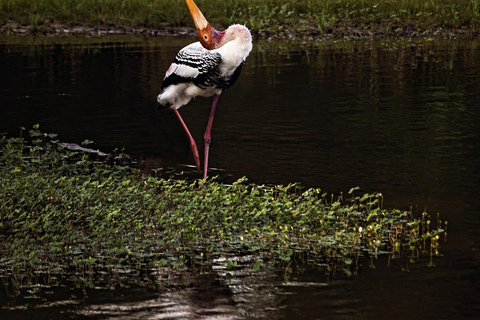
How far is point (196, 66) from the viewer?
10.1 metres

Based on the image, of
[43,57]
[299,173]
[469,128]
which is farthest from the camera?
[43,57]

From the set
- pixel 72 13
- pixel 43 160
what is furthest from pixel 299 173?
pixel 72 13

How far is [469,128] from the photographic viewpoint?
1319cm

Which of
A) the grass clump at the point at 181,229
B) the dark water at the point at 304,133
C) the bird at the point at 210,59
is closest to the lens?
the dark water at the point at 304,133

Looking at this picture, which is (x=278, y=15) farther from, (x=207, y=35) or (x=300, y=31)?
(x=207, y=35)

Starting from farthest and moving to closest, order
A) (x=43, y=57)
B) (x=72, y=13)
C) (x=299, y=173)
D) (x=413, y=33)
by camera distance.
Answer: (x=72, y=13) → (x=413, y=33) → (x=43, y=57) → (x=299, y=173)

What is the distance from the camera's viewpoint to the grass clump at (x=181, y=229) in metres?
7.07

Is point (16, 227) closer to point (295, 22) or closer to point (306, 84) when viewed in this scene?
point (306, 84)

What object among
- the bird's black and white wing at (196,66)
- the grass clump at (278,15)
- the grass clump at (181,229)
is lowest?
the grass clump at (181,229)

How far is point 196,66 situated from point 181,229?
9.64ft

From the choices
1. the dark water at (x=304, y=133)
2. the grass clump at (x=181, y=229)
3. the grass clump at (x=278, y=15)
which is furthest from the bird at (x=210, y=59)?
the grass clump at (x=278, y=15)

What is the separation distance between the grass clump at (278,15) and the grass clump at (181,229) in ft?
69.6

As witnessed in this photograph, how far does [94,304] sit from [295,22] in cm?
2504

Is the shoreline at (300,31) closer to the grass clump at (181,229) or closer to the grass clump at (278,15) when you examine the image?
the grass clump at (278,15)
